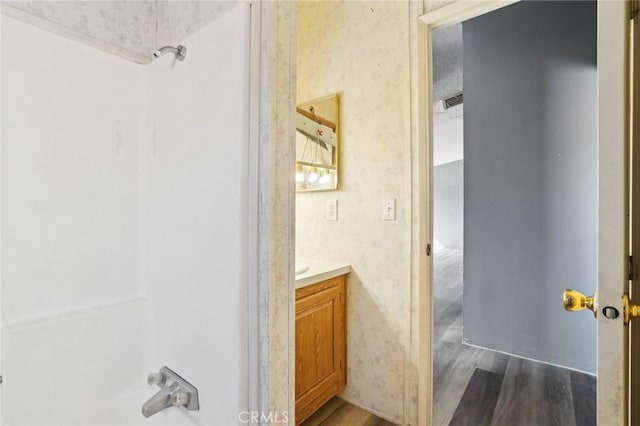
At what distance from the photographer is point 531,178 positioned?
7.80 ft

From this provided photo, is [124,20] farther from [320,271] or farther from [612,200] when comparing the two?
[612,200]

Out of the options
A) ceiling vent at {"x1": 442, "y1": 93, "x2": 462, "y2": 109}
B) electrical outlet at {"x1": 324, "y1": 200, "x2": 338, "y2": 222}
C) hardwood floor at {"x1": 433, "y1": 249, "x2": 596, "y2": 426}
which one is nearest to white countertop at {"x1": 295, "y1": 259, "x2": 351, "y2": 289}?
electrical outlet at {"x1": 324, "y1": 200, "x2": 338, "y2": 222}

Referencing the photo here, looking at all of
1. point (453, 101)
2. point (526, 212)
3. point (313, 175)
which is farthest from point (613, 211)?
point (453, 101)

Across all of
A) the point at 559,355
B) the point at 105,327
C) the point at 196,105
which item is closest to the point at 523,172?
the point at 559,355

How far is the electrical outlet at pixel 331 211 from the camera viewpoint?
6.42ft

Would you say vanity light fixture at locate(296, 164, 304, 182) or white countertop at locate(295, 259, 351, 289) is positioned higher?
vanity light fixture at locate(296, 164, 304, 182)

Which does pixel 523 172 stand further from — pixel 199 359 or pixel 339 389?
pixel 199 359

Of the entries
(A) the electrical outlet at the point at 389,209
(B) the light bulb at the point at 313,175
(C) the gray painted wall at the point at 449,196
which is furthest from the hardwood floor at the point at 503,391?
(C) the gray painted wall at the point at 449,196

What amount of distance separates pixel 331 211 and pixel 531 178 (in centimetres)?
162

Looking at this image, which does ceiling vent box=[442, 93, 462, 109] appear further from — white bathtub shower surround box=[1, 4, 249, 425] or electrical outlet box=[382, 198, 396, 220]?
white bathtub shower surround box=[1, 4, 249, 425]

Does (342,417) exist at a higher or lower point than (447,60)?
lower

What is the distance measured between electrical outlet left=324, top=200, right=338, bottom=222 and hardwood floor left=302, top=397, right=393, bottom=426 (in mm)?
1114

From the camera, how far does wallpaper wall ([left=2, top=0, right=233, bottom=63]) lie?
3.59 feet

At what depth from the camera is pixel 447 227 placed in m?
7.88
